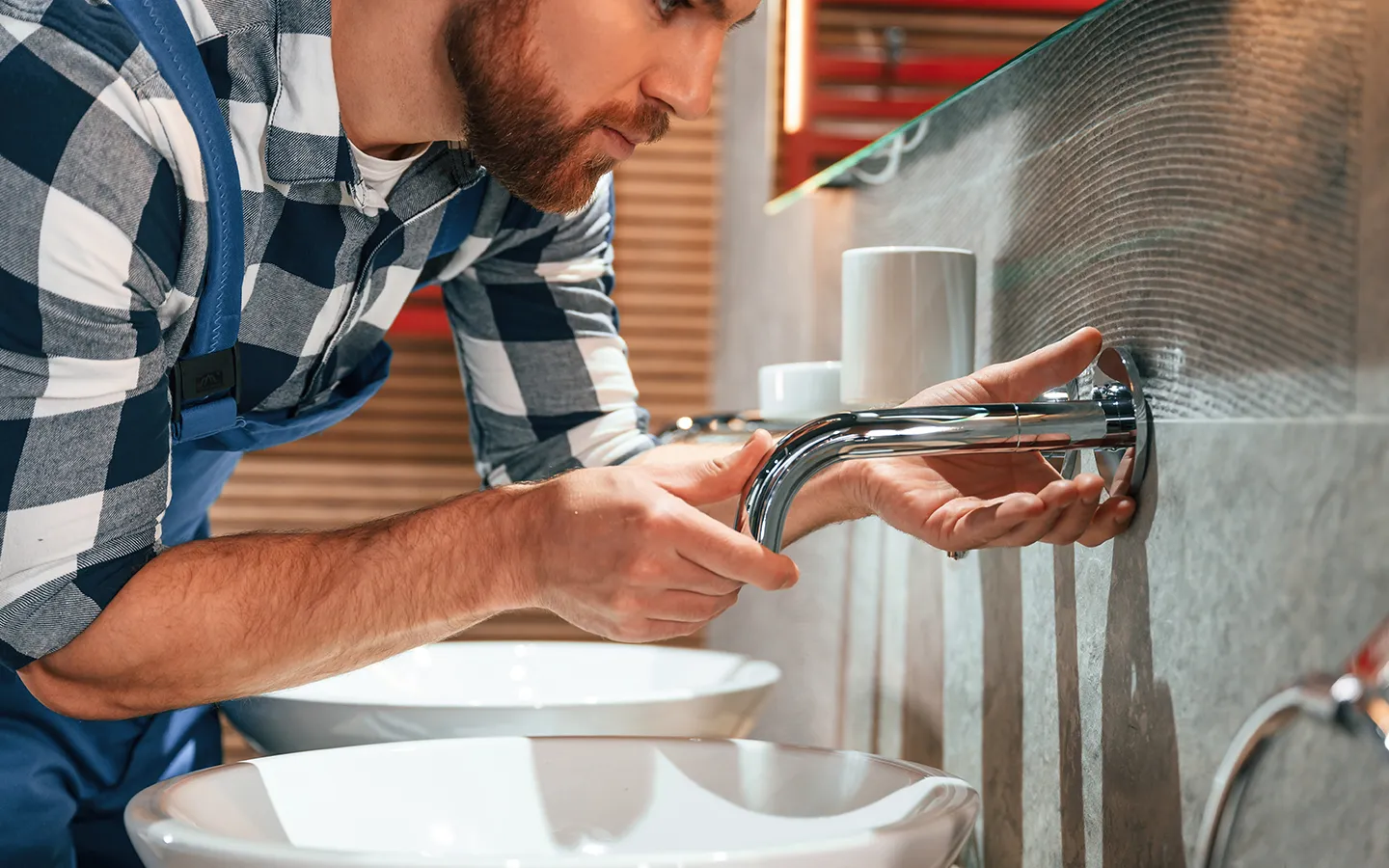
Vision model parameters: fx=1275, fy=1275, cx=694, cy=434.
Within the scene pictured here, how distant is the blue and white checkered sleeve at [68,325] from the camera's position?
2.13ft

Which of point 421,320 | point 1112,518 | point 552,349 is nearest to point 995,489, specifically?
point 1112,518

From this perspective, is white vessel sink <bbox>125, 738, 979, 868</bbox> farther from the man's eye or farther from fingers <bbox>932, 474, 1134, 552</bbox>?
the man's eye

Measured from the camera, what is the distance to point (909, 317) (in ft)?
2.64

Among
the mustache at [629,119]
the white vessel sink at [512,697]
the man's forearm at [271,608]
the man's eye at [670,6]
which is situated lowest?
the white vessel sink at [512,697]

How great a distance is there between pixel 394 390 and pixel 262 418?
126 cm

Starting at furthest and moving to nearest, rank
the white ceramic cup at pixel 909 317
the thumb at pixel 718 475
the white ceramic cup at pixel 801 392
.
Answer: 1. the white ceramic cup at pixel 801 392
2. the white ceramic cup at pixel 909 317
3. the thumb at pixel 718 475

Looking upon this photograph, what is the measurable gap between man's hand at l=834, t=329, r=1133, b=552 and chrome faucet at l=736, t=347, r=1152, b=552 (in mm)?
23

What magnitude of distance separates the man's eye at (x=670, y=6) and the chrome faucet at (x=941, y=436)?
0.34 metres

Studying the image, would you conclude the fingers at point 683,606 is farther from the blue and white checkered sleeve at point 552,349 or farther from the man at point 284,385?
the blue and white checkered sleeve at point 552,349

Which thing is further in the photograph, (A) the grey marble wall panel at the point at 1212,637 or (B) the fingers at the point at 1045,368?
(B) the fingers at the point at 1045,368

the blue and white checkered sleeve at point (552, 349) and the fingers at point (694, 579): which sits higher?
the blue and white checkered sleeve at point (552, 349)

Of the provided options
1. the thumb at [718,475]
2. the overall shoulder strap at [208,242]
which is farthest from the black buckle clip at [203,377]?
the thumb at [718,475]

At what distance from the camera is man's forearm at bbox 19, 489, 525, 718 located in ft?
2.26

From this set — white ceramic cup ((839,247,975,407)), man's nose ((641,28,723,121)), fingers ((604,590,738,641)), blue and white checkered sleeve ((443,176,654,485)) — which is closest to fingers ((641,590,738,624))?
fingers ((604,590,738,641))
